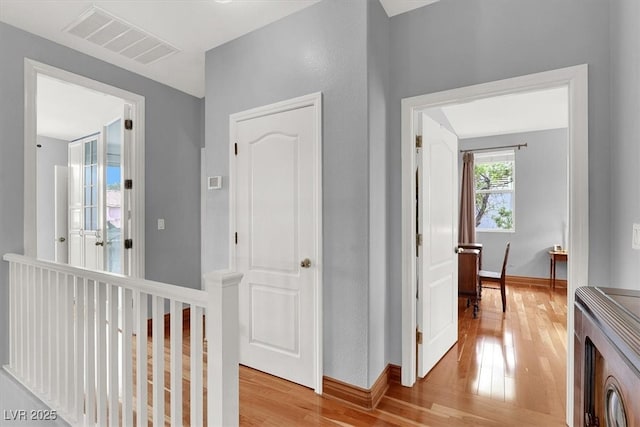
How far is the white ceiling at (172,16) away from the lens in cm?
214

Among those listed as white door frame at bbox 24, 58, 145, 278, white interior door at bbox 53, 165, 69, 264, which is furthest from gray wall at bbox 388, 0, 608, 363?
white interior door at bbox 53, 165, 69, 264

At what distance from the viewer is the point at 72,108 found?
3.83m

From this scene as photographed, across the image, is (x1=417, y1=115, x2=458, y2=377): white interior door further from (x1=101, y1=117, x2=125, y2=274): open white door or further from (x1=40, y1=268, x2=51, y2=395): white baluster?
(x1=101, y1=117, x2=125, y2=274): open white door

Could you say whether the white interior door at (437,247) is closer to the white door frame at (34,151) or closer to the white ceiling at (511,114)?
the white ceiling at (511,114)

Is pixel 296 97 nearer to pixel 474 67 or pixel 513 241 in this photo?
pixel 474 67

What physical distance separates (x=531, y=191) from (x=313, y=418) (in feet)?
17.7

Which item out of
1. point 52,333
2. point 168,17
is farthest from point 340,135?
point 52,333

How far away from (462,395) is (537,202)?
450cm

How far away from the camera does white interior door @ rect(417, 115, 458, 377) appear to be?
236cm

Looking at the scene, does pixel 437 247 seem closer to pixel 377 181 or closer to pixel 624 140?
pixel 377 181

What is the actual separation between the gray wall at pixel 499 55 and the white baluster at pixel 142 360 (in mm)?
1594

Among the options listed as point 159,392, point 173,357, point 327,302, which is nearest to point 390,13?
point 327,302

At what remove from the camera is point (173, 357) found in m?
1.25

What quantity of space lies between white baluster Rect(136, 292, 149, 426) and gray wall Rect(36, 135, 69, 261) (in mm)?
4989
